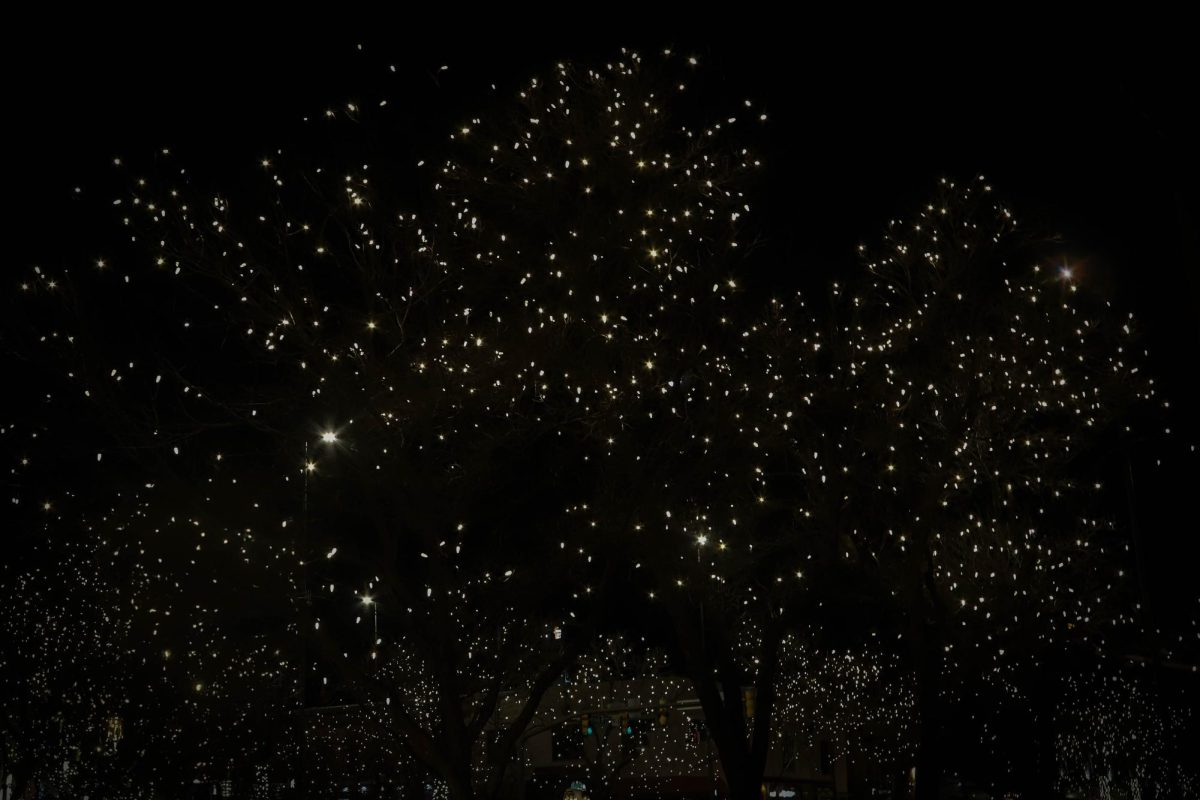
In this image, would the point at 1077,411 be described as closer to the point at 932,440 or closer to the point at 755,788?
the point at 932,440

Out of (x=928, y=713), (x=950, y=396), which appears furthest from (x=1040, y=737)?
(x=950, y=396)

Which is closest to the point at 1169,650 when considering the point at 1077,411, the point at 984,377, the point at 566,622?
the point at 1077,411

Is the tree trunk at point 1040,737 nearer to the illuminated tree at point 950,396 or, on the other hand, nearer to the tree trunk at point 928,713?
the illuminated tree at point 950,396

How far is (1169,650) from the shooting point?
23219 mm

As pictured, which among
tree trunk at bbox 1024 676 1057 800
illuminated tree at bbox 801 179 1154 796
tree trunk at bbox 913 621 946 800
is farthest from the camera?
tree trunk at bbox 1024 676 1057 800

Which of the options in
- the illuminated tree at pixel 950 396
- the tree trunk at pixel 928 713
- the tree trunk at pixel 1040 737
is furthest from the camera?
the tree trunk at pixel 1040 737

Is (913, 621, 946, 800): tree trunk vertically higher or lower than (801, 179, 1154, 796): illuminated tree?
lower

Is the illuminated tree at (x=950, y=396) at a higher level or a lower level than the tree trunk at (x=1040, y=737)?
higher

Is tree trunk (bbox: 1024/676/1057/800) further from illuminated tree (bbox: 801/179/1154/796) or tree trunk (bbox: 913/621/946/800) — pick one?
tree trunk (bbox: 913/621/946/800)

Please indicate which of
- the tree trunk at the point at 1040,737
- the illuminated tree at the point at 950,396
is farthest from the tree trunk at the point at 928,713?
the tree trunk at the point at 1040,737

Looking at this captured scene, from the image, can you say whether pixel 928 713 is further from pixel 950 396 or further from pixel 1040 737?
pixel 1040 737

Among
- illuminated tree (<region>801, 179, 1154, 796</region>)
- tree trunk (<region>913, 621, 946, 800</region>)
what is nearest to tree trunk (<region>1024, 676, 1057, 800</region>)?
illuminated tree (<region>801, 179, 1154, 796</region>)

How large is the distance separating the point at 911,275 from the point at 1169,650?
34.5 feet

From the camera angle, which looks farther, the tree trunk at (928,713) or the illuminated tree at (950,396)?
the illuminated tree at (950,396)
